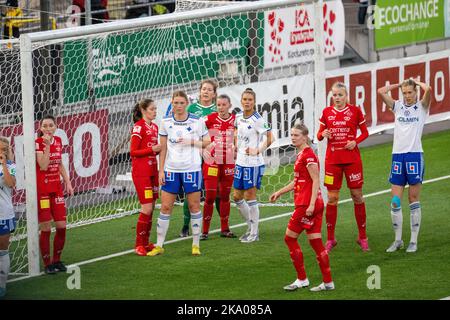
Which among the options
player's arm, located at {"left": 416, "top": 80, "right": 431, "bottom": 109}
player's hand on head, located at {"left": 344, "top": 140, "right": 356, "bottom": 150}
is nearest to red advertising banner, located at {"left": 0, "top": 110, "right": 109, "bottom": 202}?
player's hand on head, located at {"left": 344, "top": 140, "right": 356, "bottom": 150}

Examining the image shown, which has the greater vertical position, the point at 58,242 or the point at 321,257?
the point at 321,257

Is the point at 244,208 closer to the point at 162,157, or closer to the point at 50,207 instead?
the point at 162,157

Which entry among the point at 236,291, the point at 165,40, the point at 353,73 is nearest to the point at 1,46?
the point at 165,40

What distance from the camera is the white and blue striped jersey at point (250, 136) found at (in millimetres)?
14602

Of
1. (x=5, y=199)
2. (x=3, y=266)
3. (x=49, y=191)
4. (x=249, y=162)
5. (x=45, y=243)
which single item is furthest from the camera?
(x=249, y=162)

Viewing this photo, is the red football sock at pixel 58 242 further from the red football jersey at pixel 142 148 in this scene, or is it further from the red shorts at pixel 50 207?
the red football jersey at pixel 142 148

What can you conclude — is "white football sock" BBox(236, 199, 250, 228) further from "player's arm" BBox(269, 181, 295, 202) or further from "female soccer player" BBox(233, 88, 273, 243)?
"player's arm" BBox(269, 181, 295, 202)

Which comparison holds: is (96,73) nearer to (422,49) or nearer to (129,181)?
(129,181)

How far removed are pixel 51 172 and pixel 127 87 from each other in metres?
4.84

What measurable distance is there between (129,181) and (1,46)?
3795mm

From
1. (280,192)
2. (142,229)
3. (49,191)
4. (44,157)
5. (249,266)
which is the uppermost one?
(44,157)

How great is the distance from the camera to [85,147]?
56.3 feet

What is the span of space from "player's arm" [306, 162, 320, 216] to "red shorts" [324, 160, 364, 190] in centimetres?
200

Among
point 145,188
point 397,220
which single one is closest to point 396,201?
point 397,220
